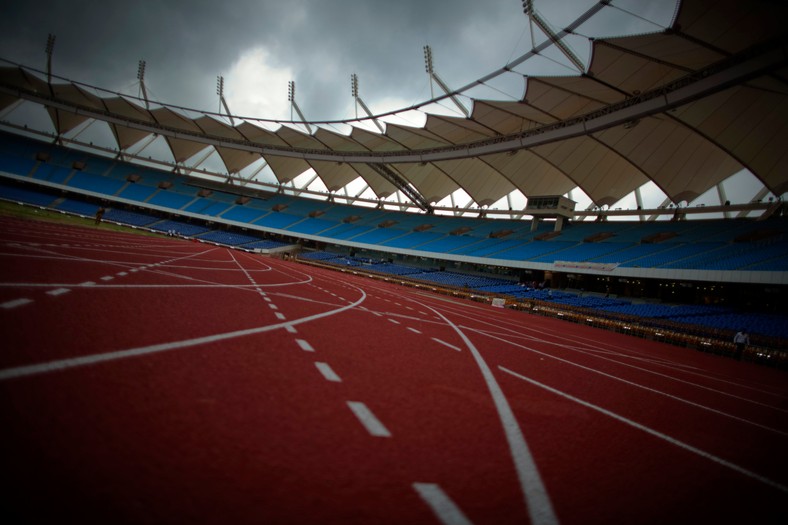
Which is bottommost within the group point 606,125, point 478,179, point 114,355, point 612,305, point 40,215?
point 114,355

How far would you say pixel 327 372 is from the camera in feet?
11.3

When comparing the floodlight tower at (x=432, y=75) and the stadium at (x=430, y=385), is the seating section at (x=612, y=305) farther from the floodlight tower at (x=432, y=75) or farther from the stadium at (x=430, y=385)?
the floodlight tower at (x=432, y=75)

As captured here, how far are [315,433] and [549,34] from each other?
21.6 m

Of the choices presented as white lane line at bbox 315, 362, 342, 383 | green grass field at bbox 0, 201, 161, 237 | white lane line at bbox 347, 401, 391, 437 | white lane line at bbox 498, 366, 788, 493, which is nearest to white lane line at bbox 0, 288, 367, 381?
white lane line at bbox 315, 362, 342, 383

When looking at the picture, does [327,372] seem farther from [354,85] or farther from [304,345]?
[354,85]

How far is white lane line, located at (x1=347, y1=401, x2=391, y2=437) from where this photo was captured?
2.43 m

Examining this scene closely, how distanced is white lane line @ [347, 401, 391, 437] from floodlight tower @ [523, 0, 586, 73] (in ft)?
68.4

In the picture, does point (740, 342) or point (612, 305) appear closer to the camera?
point (740, 342)

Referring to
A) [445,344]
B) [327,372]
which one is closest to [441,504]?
[327,372]

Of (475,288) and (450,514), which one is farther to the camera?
(475,288)

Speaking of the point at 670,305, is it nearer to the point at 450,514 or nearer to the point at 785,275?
the point at 785,275

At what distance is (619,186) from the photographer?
29922 mm

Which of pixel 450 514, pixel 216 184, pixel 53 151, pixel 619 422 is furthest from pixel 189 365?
pixel 53 151

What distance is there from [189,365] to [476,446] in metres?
2.47
